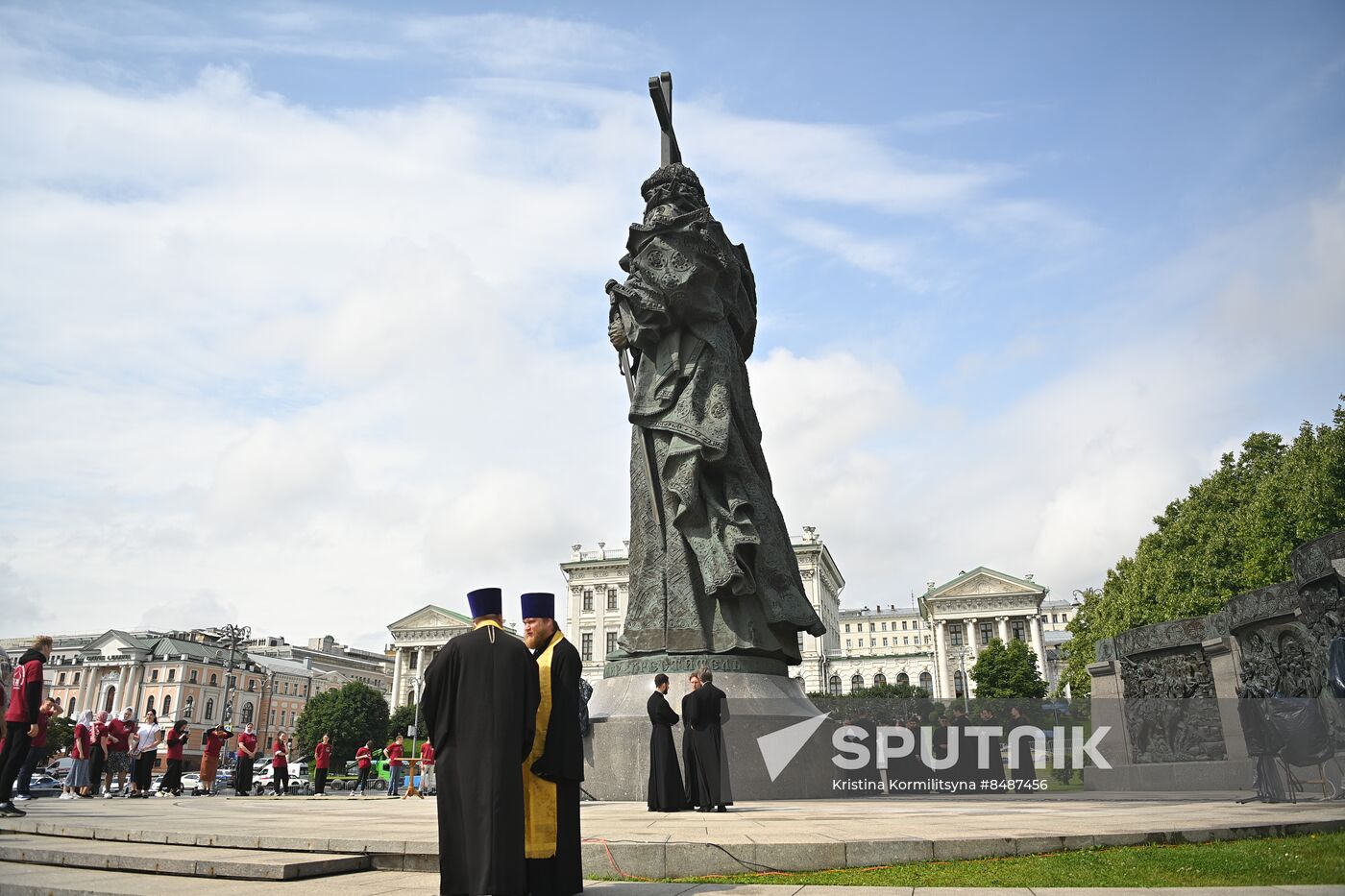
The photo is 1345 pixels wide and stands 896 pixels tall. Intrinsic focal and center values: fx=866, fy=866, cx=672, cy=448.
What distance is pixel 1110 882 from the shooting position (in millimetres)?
4871

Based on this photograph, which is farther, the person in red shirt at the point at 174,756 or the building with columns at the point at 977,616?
the building with columns at the point at 977,616

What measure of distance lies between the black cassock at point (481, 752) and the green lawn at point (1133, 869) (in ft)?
4.85

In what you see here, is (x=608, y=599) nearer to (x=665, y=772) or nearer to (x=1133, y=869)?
(x=665, y=772)

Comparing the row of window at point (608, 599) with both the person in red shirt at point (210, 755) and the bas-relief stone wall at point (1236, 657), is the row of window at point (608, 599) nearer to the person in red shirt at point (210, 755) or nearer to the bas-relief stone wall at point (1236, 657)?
the person in red shirt at point (210, 755)

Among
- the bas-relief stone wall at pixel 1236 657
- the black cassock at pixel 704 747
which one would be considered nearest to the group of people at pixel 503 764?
the black cassock at pixel 704 747

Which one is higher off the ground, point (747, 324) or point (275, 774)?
point (747, 324)

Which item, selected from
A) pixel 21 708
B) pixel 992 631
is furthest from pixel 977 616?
pixel 21 708

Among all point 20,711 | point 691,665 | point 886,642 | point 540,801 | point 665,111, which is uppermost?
point 665,111

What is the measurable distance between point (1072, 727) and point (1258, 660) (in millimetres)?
6503

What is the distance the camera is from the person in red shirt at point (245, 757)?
18.2 metres

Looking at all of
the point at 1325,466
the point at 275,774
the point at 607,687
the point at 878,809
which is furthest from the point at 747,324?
the point at 1325,466

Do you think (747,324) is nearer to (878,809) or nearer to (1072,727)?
(878,809)

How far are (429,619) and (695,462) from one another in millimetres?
103869

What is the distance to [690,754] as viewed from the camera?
9.80 meters
